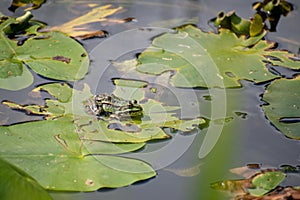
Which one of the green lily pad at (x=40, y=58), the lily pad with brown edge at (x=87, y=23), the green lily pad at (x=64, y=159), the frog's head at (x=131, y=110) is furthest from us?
the lily pad with brown edge at (x=87, y=23)

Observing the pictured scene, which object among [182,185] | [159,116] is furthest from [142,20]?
[182,185]

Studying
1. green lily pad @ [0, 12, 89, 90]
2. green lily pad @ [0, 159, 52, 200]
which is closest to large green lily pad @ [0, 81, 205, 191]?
green lily pad @ [0, 12, 89, 90]

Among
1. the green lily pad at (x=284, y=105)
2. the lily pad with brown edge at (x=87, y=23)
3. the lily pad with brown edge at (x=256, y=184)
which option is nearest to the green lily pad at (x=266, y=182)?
the lily pad with brown edge at (x=256, y=184)

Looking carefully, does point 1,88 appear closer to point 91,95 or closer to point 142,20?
point 91,95

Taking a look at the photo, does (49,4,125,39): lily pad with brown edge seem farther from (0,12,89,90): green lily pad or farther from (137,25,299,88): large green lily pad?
(137,25,299,88): large green lily pad

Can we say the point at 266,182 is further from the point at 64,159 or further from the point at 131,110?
the point at 64,159

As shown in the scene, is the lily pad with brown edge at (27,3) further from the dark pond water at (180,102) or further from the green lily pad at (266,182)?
the green lily pad at (266,182)
